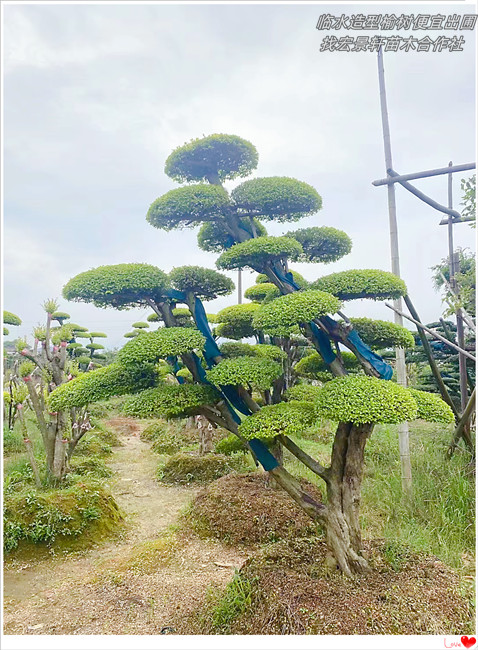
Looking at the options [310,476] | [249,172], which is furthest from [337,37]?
[310,476]

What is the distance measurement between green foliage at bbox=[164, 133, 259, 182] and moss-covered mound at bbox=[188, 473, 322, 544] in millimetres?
2492

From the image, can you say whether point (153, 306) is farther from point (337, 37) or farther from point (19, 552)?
point (19, 552)

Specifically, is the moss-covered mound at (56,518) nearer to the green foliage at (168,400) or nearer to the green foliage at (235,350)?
the green foliage at (168,400)

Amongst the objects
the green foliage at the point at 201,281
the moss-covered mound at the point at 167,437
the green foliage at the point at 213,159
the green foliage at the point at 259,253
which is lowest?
the moss-covered mound at the point at 167,437

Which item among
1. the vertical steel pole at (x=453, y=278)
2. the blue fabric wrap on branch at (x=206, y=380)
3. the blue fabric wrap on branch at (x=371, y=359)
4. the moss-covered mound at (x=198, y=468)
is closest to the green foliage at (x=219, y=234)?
the blue fabric wrap on branch at (x=206, y=380)

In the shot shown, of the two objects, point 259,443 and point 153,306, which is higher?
point 153,306

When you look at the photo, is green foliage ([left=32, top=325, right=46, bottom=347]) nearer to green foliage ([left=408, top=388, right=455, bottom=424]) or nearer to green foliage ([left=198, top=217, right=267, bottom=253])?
green foliage ([left=198, top=217, right=267, bottom=253])

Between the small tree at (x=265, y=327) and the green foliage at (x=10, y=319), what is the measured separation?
2.57 m

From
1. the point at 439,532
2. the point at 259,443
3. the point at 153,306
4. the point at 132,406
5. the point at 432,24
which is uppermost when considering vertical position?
the point at 432,24

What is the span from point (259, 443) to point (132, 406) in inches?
29.5

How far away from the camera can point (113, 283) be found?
7.13ft

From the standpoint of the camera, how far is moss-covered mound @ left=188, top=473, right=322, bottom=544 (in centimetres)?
317

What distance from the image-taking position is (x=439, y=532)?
110 inches

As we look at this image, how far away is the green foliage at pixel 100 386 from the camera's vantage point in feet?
7.95
